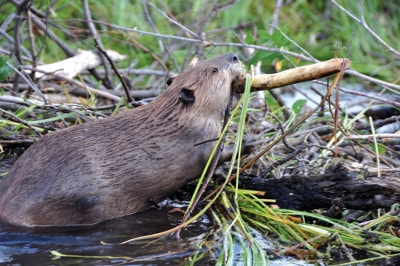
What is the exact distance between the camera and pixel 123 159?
397 centimetres

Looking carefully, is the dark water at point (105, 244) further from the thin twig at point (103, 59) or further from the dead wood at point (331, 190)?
the thin twig at point (103, 59)

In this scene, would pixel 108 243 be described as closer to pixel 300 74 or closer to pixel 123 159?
pixel 123 159

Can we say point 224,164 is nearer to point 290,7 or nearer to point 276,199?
point 276,199

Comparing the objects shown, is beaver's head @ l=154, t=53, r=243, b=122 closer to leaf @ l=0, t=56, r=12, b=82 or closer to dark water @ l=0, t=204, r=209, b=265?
dark water @ l=0, t=204, r=209, b=265

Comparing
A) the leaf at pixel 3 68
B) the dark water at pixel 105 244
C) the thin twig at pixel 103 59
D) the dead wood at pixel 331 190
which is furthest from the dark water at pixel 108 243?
the thin twig at pixel 103 59

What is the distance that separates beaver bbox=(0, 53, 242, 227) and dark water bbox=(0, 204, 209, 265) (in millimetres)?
97

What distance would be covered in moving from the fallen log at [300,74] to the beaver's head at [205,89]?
1.10 feet

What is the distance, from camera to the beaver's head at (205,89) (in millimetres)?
4168

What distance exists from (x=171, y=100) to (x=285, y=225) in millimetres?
907

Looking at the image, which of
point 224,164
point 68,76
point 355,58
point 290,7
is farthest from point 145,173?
point 290,7

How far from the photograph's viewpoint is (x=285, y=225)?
12.2ft

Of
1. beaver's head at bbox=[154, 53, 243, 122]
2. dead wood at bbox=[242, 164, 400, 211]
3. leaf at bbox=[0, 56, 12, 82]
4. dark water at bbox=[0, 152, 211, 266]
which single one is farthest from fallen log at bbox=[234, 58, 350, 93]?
leaf at bbox=[0, 56, 12, 82]

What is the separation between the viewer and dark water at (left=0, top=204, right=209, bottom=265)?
3434mm

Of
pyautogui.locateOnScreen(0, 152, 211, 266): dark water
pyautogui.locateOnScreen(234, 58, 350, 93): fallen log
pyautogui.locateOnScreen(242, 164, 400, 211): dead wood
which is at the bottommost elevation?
pyautogui.locateOnScreen(0, 152, 211, 266): dark water
